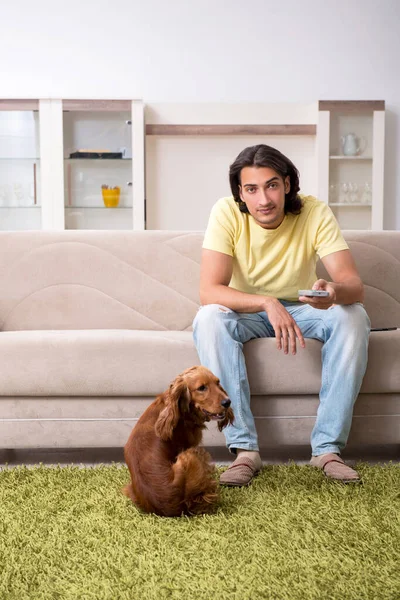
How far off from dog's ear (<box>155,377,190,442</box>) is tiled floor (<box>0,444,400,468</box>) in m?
0.58

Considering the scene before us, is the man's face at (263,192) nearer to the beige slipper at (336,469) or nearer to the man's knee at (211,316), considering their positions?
the man's knee at (211,316)

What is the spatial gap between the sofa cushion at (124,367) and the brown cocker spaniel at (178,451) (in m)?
0.43

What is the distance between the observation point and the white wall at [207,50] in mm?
5156

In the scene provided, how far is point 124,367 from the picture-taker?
6.65 ft

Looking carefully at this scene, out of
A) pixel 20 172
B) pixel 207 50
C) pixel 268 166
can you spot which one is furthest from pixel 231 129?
pixel 268 166

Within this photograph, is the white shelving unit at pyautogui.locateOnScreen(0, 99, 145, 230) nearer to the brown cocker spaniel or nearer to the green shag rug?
the green shag rug

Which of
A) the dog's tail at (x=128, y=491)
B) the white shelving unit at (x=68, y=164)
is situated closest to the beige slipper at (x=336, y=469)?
the dog's tail at (x=128, y=491)

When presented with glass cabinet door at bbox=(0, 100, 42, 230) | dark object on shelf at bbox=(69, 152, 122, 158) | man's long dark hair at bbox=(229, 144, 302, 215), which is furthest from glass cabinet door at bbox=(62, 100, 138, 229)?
man's long dark hair at bbox=(229, 144, 302, 215)

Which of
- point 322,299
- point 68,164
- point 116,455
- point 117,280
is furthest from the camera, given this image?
point 68,164

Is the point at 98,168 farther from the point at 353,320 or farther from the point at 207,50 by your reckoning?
the point at 353,320

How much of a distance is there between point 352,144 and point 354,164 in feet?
0.48

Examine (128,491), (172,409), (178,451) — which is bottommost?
(128,491)

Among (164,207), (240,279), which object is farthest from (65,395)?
(164,207)

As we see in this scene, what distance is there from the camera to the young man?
1.87 m
